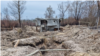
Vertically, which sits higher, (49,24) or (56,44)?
(49,24)

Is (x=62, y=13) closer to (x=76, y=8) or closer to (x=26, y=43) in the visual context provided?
(x=76, y=8)

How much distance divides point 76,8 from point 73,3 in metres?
2.96

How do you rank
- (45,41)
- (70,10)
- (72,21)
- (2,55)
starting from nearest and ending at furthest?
(2,55) < (45,41) < (72,21) < (70,10)

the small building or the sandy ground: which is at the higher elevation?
the small building

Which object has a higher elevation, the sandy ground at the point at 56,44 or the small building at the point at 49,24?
the small building at the point at 49,24

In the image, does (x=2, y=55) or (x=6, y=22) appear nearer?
(x=2, y=55)

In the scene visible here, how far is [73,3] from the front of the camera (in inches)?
1626

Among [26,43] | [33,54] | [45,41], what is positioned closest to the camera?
[33,54]

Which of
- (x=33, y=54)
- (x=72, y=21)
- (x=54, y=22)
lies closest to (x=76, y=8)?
(x=72, y=21)

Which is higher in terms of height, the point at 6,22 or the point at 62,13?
the point at 62,13

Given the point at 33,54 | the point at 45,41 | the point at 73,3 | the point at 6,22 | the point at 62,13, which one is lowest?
the point at 45,41

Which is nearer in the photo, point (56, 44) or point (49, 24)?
point (56, 44)

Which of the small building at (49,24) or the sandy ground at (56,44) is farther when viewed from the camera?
the small building at (49,24)

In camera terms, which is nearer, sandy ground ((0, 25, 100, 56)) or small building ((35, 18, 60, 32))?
sandy ground ((0, 25, 100, 56))
